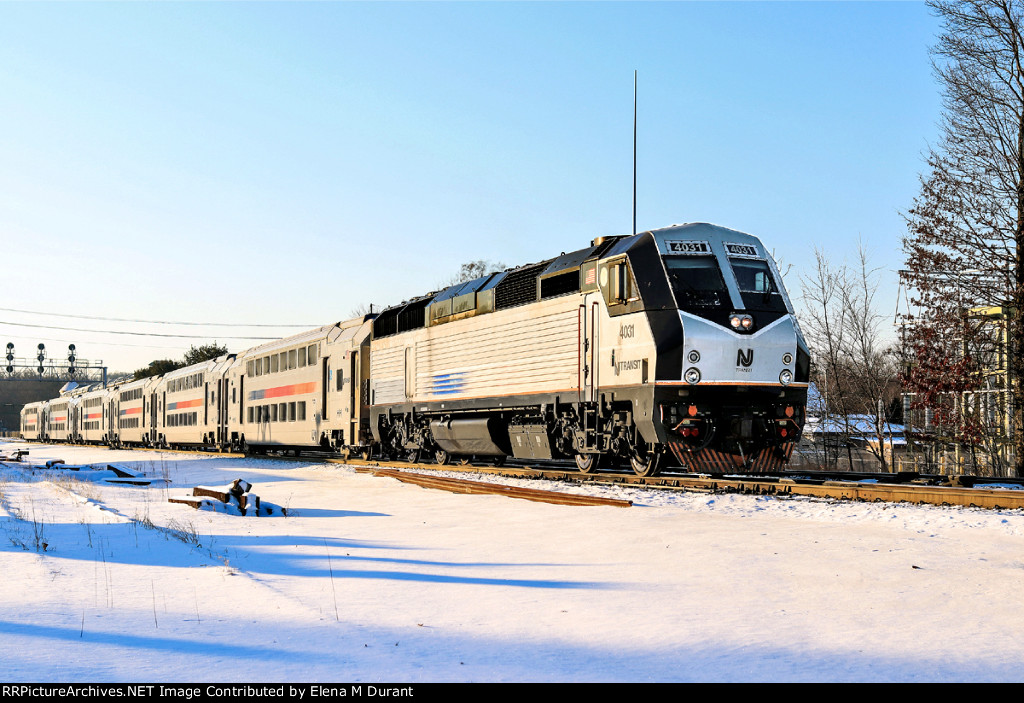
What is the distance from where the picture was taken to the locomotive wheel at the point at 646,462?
1625cm

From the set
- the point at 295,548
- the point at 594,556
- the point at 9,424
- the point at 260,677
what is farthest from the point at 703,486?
the point at 9,424

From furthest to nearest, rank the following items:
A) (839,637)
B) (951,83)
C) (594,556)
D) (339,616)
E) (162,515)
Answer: (951,83)
(162,515)
(594,556)
(339,616)
(839,637)

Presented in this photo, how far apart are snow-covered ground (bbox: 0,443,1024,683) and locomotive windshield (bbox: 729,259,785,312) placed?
14.6ft

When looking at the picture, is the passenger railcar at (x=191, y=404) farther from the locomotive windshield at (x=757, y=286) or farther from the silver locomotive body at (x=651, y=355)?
the locomotive windshield at (x=757, y=286)

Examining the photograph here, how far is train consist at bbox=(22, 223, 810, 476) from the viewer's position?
1525cm

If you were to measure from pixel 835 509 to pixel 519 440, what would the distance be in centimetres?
847

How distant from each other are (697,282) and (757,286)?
1.17 m

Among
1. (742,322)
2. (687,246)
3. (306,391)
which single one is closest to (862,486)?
(742,322)

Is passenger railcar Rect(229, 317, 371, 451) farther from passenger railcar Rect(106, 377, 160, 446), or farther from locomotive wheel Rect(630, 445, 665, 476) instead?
passenger railcar Rect(106, 377, 160, 446)

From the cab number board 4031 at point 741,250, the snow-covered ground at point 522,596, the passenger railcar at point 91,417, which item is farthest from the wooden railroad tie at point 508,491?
the passenger railcar at point 91,417

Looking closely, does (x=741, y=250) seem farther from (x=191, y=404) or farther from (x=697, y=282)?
(x=191, y=404)

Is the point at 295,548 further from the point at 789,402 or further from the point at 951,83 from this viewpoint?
the point at 951,83

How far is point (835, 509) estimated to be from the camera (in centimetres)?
1216

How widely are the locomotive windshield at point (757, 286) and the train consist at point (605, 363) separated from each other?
2 centimetres
